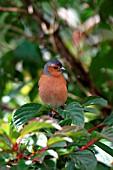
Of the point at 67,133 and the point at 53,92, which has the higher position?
the point at 53,92

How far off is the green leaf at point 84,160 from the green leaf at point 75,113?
0.11 metres

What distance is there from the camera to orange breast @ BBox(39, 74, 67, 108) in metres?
2.39

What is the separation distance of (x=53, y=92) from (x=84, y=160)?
1027mm

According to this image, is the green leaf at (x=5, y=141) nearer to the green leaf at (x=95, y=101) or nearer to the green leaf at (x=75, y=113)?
the green leaf at (x=75, y=113)

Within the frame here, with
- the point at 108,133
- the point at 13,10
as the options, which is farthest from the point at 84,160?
the point at 13,10

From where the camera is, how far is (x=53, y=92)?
244 centimetres

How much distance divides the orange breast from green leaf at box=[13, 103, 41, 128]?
658mm

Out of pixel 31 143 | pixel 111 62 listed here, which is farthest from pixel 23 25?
pixel 31 143

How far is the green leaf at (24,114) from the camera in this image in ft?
5.14

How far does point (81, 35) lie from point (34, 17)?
0.41m

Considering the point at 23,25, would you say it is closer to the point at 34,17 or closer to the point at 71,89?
the point at 34,17

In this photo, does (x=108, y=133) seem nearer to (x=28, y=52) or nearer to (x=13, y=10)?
(x=13, y=10)

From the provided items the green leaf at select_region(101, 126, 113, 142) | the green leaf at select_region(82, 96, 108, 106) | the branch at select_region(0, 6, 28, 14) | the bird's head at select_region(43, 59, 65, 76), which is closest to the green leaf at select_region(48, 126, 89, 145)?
the green leaf at select_region(101, 126, 113, 142)

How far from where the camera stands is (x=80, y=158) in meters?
1.44
